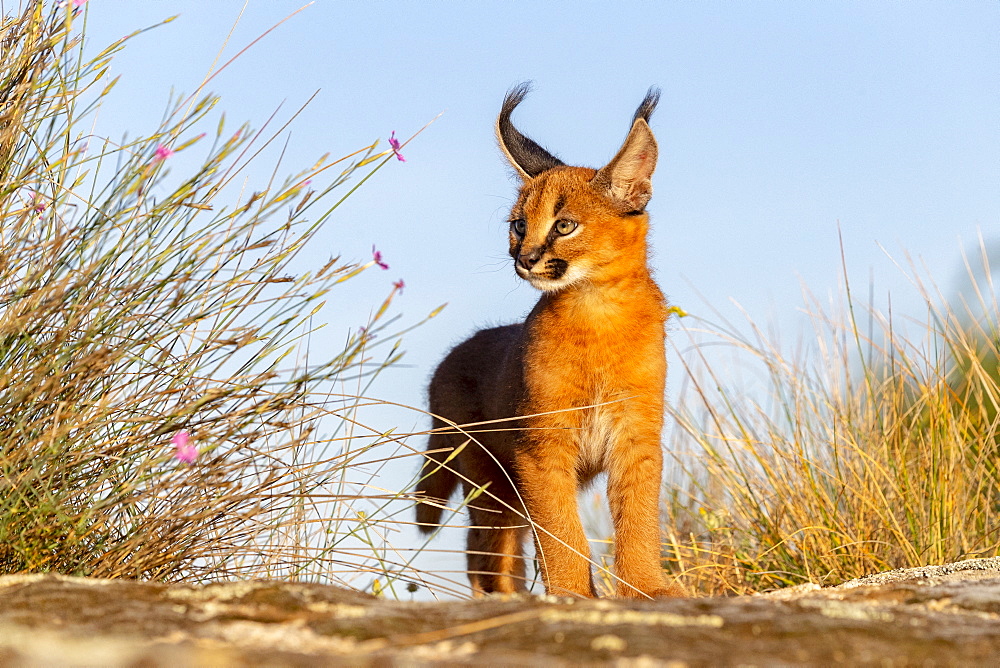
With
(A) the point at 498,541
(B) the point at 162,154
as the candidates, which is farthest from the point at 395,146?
(A) the point at 498,541

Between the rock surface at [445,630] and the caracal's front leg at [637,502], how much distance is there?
69.8 inches

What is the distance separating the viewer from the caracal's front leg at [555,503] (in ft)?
13.9

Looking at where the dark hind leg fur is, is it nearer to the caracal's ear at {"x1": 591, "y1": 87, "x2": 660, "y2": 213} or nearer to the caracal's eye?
the caracal's eye

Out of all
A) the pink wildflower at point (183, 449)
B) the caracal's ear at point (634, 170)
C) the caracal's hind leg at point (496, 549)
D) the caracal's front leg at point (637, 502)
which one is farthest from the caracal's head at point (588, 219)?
the pink wildflower at point (183, 449)

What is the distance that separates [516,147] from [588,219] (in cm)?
84

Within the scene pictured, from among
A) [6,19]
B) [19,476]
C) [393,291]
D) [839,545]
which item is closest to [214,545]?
[19,476]

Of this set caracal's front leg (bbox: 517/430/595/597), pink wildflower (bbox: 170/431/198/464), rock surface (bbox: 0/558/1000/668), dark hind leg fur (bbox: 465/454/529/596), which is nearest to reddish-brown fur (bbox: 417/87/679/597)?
caracal's front leg (bbox: 517/430/595/597)

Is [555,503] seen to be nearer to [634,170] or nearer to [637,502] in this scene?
[637,502]

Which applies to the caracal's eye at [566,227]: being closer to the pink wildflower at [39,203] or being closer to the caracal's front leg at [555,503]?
the caracal's front leg at [555,503]

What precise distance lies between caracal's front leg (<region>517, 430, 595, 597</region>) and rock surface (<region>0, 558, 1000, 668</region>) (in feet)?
5.79

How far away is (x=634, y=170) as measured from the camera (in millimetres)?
4668

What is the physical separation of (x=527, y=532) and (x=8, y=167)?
3.30 metres

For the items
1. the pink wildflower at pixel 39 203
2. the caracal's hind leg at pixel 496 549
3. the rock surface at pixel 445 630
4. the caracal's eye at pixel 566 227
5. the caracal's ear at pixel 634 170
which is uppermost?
the caracal's ear at pixel 634 170

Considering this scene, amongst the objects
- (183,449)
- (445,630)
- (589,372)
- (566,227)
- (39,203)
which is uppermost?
(566,227)
